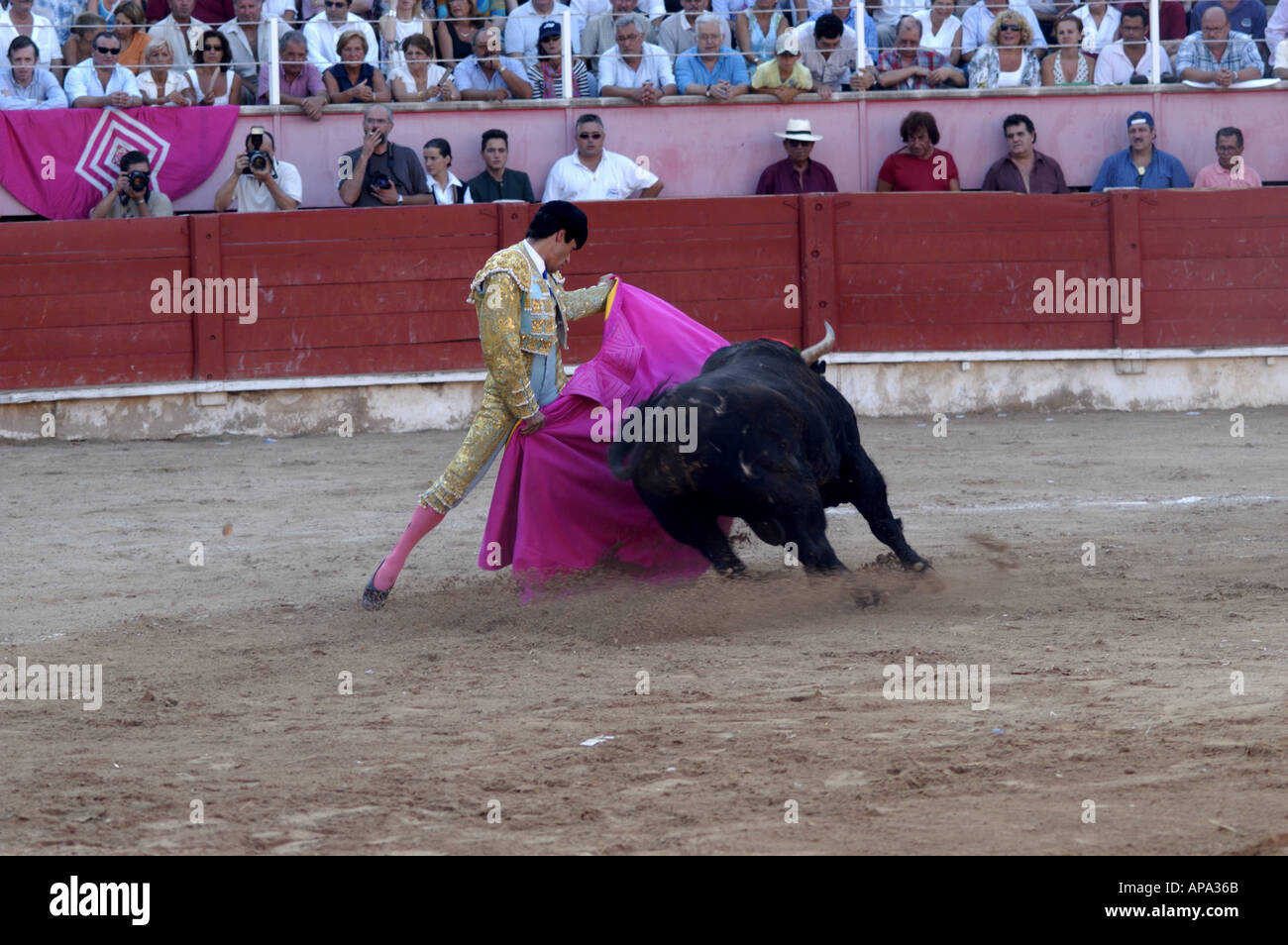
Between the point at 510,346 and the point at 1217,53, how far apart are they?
7.17m

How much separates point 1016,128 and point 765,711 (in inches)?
261

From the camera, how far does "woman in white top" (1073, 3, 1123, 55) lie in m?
9.62

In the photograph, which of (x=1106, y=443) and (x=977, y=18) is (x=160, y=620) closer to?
(x=1106, y=443)

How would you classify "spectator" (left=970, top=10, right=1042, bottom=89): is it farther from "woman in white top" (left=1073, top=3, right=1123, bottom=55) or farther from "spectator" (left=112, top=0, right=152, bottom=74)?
"spectator" (left=112, top=0, right=152, bottom=74)

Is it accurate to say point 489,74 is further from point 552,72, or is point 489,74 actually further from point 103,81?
point 103,81

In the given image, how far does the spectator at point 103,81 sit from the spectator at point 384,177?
1.19 m

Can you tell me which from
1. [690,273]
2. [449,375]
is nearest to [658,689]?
[449,375]

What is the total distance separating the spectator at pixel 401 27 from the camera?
8.99 metres

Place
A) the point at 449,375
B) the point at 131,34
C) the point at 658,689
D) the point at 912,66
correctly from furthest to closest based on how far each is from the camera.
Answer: the point at 912,66
the point at 131,34
the point at 449,375
the point at 658,689

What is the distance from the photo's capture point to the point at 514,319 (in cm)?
411

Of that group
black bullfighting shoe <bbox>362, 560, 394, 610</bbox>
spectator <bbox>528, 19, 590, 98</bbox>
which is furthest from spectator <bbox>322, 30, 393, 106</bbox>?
black bullfighting shoe <bbox>362, 560, 394, 610</bbox>

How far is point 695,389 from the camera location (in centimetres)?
395

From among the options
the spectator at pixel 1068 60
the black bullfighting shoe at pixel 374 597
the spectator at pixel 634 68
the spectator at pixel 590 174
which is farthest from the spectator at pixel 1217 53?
the black bullfighting shoe at pixel 374 597

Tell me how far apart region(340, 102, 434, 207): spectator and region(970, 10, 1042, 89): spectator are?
136 inches
